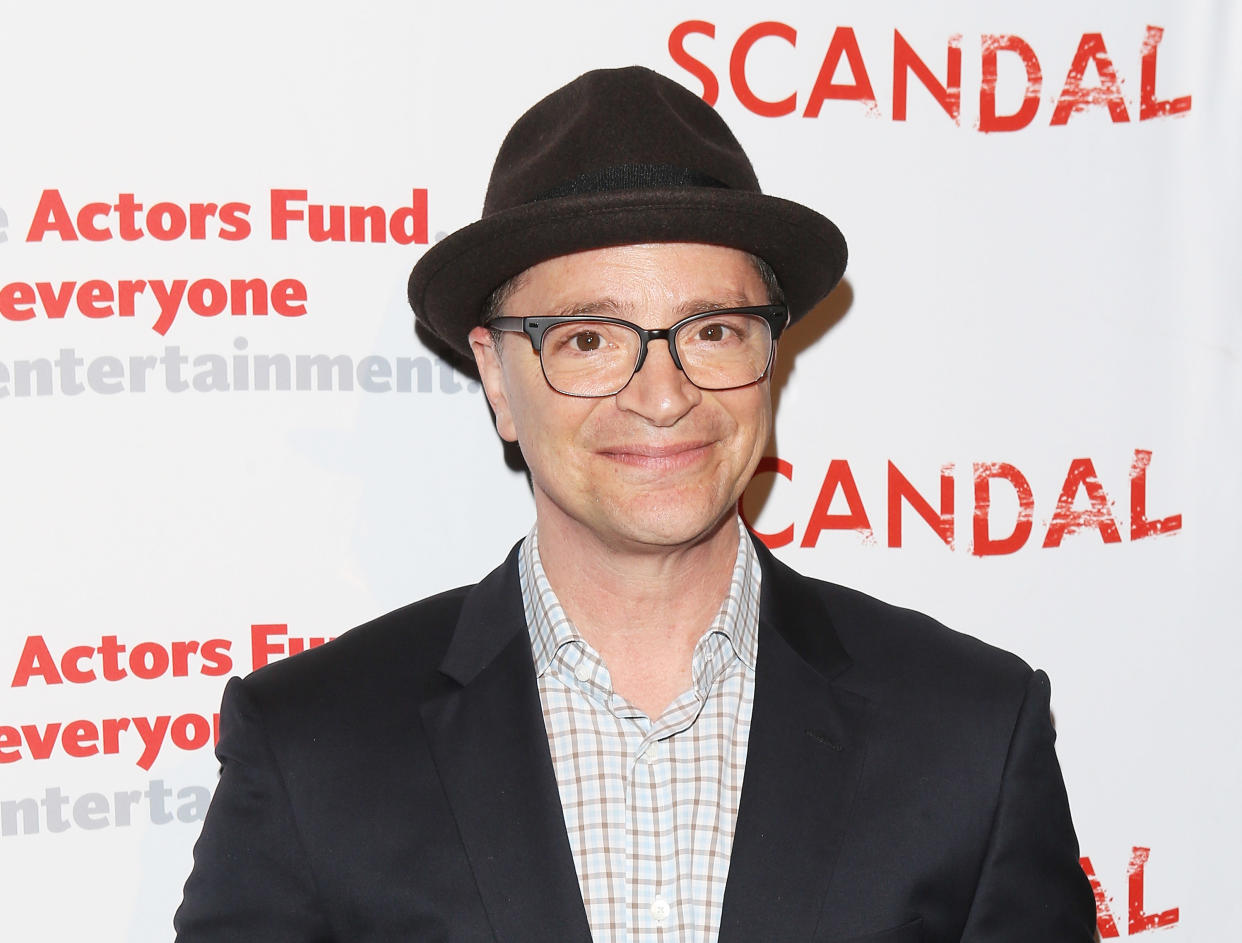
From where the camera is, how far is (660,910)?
1496 mm

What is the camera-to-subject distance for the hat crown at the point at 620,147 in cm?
156

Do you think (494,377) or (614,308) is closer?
(614,308)

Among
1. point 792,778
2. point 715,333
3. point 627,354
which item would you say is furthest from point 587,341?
point 792,778

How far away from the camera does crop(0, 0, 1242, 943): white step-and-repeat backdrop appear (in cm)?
191

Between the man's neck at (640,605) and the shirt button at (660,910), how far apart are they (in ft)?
0.86

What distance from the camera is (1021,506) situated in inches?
86.3

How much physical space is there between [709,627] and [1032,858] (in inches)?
21.4

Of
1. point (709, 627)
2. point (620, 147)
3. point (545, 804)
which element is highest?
point (620, 147)

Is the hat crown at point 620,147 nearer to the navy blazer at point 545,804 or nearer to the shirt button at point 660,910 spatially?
the navy blazer at point 545,804

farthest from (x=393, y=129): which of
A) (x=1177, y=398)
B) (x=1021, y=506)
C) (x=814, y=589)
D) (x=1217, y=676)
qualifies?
(x=1217, y=676)

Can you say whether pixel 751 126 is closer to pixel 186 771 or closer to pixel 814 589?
pixel 814 589

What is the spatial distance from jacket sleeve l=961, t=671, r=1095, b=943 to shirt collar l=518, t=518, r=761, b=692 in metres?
0.40

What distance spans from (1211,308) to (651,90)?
4.05ft

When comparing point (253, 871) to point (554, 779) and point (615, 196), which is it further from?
point (615, 196)
